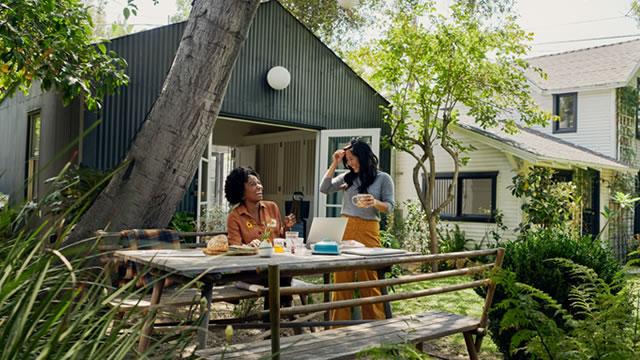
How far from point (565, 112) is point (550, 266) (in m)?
13.0

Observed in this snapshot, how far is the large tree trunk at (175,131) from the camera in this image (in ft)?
15.7

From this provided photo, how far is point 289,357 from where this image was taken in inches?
99.7

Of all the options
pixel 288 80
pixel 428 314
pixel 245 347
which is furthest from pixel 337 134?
pixel 245 347

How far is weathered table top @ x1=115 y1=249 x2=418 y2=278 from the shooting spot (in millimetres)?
2906

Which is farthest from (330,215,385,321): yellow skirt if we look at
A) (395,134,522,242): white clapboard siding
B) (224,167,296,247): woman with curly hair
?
(395,134,522,242): white clapboard siding

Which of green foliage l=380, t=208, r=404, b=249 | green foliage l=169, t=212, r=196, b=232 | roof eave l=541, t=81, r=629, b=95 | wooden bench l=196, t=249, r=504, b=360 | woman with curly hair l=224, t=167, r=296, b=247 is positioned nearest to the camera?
wooden bench l=196, t=249, r=504, b=360

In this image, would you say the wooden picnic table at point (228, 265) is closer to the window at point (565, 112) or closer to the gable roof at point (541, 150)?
the gable roof at point (541, 150)

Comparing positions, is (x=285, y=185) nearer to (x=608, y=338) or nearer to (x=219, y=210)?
(x=219, y=210)

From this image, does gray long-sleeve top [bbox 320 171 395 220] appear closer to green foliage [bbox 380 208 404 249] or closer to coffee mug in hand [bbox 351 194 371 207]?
coffee mug in hand [bbox 351 194 371 207]

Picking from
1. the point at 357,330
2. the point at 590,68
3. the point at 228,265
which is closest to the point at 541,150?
the point at 590,68

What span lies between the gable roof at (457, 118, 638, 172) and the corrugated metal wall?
2347mm

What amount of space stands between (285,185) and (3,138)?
663 centimetres

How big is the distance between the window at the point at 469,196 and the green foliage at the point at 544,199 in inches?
40.8

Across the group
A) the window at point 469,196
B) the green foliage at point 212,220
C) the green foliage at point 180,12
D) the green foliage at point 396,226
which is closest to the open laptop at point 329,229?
the green foliage at point 212,220
